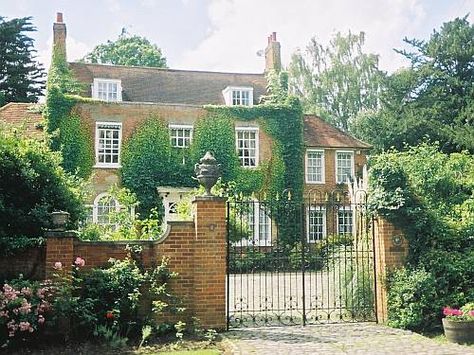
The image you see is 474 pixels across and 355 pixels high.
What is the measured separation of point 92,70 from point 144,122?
20.1ft

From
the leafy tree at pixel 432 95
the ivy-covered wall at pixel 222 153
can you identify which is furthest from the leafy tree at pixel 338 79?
the ivy-covered wall at pixel 222 153

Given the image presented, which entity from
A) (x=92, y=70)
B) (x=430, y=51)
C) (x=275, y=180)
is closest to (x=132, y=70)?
(x=92, y=70)

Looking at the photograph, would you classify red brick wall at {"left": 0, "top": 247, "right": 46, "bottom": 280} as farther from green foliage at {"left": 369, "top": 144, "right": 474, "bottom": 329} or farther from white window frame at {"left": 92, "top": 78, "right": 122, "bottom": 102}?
white window frame at {"left": 92, "top": 78, "right": 122, "bottom": 102}

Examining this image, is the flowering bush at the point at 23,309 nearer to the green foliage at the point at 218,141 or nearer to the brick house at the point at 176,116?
the brick house at the point at 176,116

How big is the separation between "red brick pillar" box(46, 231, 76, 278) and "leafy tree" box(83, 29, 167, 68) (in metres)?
39.5

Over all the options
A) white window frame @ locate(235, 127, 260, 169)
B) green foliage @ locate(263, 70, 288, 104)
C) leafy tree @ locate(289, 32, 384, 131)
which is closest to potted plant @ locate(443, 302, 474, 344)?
white window frame @ locate(235, 127, 260, 169)

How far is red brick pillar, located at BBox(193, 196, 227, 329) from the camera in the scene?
9.67 m

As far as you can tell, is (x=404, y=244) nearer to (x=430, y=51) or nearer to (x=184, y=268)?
(x=184, y=268)

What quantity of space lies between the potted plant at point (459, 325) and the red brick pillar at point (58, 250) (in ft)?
21.5

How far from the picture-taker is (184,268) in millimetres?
9727

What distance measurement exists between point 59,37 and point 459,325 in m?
24.4

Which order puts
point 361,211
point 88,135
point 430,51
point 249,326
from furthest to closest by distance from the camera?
point 430,51 < point 88,135 < point 361,211 < point 249,326

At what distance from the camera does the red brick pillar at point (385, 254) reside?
10.6 m

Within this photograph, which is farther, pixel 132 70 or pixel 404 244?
pixel 132 70
